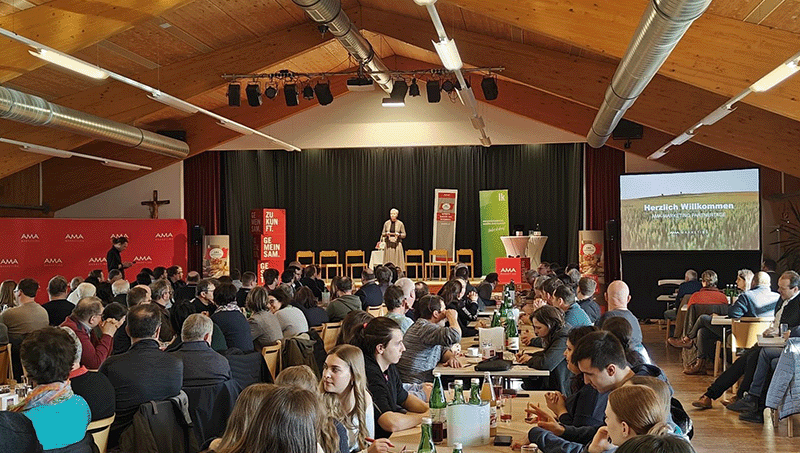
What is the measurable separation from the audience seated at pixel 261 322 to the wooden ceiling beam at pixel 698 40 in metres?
4.17

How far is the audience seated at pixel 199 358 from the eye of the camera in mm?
5598

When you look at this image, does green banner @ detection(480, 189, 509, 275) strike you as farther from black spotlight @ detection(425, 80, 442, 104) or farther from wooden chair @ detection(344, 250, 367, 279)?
black spotlight @ detection(425, 80, 442, 104)

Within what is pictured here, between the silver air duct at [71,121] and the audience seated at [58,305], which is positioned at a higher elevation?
the silver air duct at [71,121]

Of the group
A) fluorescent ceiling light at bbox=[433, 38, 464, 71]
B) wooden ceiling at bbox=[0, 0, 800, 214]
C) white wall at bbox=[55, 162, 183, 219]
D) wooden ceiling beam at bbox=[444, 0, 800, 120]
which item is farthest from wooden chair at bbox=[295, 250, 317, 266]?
wooden ceiling beam at bbox=[444, 0, 800, 120]

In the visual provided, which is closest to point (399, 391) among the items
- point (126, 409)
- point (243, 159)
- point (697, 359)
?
point (126, 409)

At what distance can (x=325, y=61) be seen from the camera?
60.1ft

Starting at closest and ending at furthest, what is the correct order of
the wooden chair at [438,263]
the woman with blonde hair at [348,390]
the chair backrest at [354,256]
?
1. the woman with blonde hair at [348,390]
2. the wooden chair at [438,263]
3. the chair backrest at [354,256]

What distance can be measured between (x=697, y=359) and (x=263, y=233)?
444 inches

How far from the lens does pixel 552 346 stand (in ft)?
20.3

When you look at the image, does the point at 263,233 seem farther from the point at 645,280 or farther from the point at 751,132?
the point at 751,132

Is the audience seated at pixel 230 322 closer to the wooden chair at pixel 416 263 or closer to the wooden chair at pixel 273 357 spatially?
the wooden chair at pixel 273 357

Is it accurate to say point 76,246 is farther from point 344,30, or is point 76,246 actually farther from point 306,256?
point 344,30

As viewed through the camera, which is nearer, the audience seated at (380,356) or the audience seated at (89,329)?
the audience seated at (380,356)

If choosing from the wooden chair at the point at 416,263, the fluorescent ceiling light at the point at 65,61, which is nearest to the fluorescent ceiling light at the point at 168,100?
the fluorescent ceiling light at the point at 65,61
